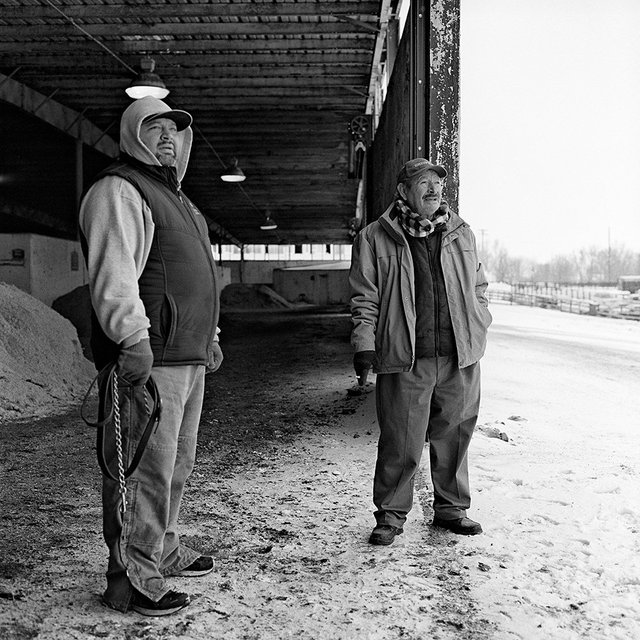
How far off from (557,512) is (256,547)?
1922mm

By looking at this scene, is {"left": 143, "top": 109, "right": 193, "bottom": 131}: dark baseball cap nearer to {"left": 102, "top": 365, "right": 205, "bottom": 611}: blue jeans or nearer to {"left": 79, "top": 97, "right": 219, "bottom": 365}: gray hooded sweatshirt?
{"left": 79, "top": 97, "right": 219, "bottom": 365}: gray hooded sweatshirt

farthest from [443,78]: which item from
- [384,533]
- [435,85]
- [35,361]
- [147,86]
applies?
[147,86]

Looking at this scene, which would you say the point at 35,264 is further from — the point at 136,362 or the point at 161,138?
the point at 136,362

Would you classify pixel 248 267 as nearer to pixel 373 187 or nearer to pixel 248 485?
pixel 373 187

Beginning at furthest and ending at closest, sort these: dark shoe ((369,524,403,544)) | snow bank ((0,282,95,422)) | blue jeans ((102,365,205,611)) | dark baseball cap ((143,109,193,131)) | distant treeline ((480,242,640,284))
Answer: distant treeline ((480,242,640,284))
snow bank ((0,282,95,422))
dark shoe ((369,524,403,544))
dark baseball cap ((143,109,193,131))
blue jeans ((102,365,205,611))

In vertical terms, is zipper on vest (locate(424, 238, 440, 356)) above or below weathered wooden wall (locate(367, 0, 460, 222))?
below

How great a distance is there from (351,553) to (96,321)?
188 cm

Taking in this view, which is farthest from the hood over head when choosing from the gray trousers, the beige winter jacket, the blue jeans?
the gray trousers

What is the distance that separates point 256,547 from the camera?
13.1ft

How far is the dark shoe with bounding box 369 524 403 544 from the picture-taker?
3.96 metres

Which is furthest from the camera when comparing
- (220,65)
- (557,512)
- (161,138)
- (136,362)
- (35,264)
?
(35,264)

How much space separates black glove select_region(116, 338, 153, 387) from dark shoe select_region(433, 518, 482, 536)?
2132mm

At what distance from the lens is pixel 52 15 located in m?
11.2

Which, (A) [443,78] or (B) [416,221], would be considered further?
(A) [443,78]
